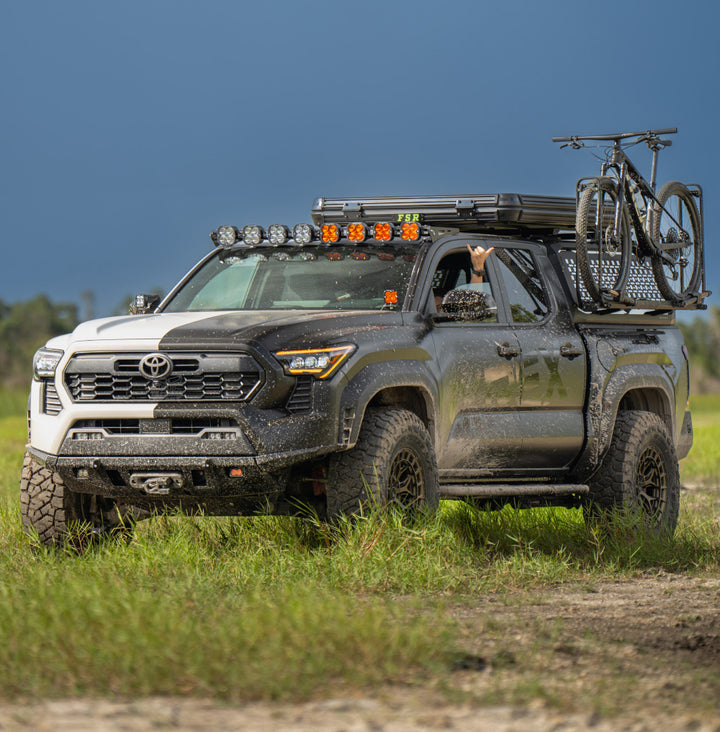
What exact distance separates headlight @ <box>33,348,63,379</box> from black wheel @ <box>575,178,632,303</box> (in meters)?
3.60

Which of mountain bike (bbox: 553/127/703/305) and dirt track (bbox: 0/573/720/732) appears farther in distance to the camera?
mountain bike (bbox: 553/127/703/305)

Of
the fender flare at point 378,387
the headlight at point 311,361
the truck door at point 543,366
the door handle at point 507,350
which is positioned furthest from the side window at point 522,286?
the headlight at point 311,361

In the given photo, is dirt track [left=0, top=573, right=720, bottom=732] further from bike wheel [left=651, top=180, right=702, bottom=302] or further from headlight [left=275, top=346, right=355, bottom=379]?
bike wheel [left=651, top=180, right=702, bottom=302]

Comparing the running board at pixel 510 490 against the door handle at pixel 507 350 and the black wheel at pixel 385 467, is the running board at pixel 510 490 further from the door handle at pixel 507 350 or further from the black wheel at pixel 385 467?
the door handle at pixel 507 350

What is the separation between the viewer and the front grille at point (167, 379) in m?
7.36

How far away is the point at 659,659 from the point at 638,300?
487cm

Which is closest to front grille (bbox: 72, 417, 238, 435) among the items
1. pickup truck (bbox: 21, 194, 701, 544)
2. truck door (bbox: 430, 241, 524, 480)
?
pickup truck (bbox: 21, 194, 701, 544)

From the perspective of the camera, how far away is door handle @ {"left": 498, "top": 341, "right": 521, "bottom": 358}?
8.80 m

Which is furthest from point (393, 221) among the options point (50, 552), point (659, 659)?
point (659, 659)

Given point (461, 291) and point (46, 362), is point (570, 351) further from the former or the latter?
point (46, 362)

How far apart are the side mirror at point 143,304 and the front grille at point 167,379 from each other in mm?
1488

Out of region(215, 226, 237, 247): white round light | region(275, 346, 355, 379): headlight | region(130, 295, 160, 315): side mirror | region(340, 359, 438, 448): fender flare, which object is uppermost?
region(215, 226, 237, 247): white round light

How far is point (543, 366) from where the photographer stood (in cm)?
916

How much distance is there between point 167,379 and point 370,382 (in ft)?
3.63
